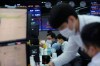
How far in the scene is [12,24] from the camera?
192 cm

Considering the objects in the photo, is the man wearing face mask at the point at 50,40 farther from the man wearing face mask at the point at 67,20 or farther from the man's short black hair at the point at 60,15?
the man's short black hair at the point at 60,15

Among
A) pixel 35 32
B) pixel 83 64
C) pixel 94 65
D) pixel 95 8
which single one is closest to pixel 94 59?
pixel 94 65

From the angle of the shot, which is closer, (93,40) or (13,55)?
(93,40)

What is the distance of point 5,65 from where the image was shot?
1.87 m

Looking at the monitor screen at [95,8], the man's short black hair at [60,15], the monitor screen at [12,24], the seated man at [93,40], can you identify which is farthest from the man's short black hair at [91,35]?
the monitor screen at [95,8]

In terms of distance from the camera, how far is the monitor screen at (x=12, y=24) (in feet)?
6.11

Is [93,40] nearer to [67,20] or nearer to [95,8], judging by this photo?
[67,20]

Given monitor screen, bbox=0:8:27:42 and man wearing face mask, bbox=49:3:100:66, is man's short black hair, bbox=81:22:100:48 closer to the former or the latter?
man wearing face mask, bbox=49:3:100:66

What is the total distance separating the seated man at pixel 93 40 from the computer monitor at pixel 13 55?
682 mm

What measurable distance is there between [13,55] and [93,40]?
76 centimetres

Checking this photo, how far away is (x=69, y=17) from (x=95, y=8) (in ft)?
24.2

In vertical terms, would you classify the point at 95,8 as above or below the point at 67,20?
below

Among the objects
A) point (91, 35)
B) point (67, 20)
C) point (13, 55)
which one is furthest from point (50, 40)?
point (91, 35)

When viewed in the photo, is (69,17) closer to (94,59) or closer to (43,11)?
(94,59)
